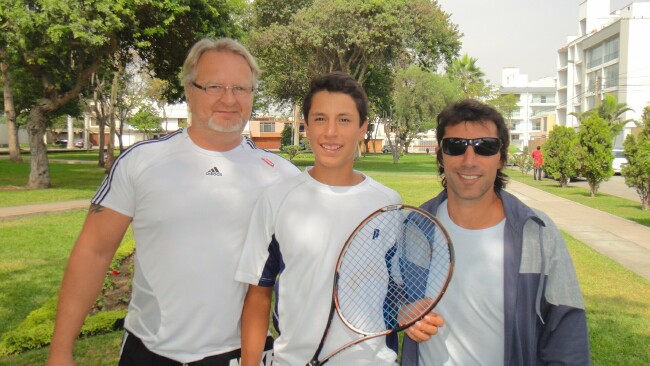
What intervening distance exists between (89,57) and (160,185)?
22429mm

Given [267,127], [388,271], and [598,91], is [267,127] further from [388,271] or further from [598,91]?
[388,271]

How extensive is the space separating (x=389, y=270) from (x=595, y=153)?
2277 cm

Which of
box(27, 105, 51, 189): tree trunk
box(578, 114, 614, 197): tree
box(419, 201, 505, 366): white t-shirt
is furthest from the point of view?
box(578, 114, 614, 197): tree

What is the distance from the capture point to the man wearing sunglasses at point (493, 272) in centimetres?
221

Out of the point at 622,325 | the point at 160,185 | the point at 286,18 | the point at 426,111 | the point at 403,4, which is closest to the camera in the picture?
the point at 160,185

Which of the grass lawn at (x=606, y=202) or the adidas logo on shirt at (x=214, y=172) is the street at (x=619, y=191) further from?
the adidas logo on shirt at (x=214, y=172)

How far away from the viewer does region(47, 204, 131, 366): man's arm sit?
2504 mm

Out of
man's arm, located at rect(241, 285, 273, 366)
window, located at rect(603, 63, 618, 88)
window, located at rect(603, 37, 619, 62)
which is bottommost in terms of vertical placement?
man's arm, located at rect(241, 285, 273, 366)

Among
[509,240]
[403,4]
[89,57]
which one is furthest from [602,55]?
[509,240]

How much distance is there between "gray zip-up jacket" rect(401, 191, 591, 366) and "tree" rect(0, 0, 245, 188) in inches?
688

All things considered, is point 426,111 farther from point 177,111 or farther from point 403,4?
point 177,111

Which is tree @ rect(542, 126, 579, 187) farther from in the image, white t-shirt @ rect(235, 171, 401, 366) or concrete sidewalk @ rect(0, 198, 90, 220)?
white t-shirt @ rect(235, 171, 401, 366)

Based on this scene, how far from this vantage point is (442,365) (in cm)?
240

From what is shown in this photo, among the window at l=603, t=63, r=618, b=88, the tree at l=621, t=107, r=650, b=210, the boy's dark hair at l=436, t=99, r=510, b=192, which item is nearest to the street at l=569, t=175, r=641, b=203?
the tree at l=621, t=107, r=650, b=210
